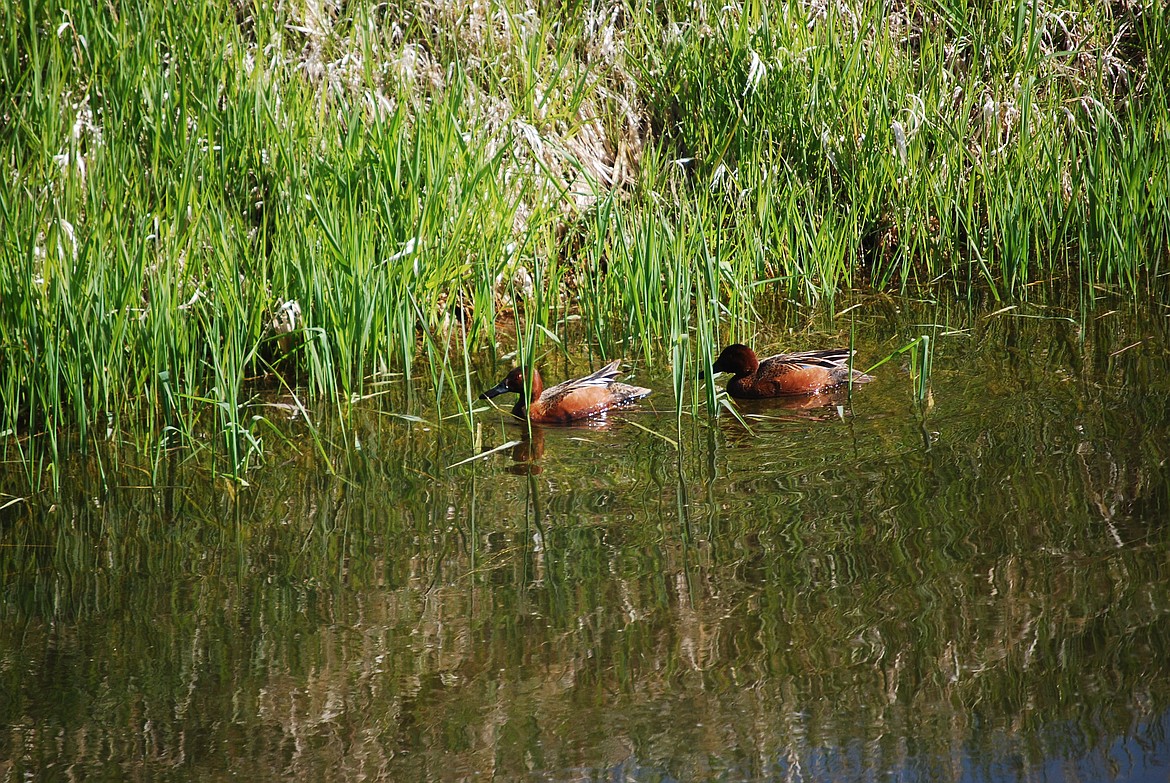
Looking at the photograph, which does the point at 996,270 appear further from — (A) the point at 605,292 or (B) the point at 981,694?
(B) the point at 981,694

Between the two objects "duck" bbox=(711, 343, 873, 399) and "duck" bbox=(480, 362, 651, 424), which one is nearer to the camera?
"duck" bbox=(480, 362, 651, 424)

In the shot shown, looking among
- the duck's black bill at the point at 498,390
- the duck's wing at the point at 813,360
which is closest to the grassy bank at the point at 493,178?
the duck's black bill at the point at 498,390

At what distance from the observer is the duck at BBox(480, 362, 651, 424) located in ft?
17.7

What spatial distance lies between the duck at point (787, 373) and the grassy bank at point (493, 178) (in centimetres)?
28

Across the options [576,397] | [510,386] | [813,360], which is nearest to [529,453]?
[576,397]

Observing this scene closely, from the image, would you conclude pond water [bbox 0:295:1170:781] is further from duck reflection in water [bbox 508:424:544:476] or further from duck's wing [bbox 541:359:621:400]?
duck's wing [bbox 541:359:621:400]

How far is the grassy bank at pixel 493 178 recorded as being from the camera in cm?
512

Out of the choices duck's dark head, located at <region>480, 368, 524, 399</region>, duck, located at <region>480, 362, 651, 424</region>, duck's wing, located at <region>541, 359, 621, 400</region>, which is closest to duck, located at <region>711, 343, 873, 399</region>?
duck, located at <region>480, 362, 651, 424</region>

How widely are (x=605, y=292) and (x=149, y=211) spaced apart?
2.21 metres

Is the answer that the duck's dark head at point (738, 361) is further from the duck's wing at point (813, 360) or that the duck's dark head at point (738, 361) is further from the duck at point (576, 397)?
the duck at point (576, 397)

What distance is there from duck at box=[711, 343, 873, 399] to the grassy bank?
0.91ft

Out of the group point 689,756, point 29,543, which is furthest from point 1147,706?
point 29,543

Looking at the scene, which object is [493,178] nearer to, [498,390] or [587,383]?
[498,390]

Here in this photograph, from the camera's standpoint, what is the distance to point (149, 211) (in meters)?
5.57
